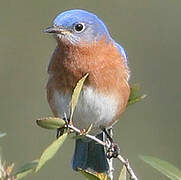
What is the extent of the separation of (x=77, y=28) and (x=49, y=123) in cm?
210

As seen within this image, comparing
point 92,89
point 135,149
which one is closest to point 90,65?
point 92,89

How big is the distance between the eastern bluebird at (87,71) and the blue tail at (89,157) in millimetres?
10

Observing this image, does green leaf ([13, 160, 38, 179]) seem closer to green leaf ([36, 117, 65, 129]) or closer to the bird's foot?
green leaf ([36, 117, 65, 129])

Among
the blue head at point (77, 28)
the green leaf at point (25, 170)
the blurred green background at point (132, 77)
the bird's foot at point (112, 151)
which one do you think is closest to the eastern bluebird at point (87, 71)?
the blue head at point (77, 28)

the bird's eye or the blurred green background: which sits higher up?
the bird's eye

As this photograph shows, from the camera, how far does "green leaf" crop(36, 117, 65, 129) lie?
4.57 meters

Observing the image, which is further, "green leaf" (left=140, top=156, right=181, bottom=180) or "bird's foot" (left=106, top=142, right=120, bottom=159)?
"bird's foot" (left=106, top=142, right=120, bottom=159)

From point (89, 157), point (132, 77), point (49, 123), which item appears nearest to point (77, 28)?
point (89, 157)

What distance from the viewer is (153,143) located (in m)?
10.5

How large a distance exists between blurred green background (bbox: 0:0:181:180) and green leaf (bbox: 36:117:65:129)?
16.5ft

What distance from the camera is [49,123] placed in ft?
15.0

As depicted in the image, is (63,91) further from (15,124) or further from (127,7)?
(127,7)

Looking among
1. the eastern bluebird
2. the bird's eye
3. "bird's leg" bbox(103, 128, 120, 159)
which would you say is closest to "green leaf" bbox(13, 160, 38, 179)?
"bird's leg" bbox(103, 128, 120, 159)

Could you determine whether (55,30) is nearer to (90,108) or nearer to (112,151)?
(90,108)
